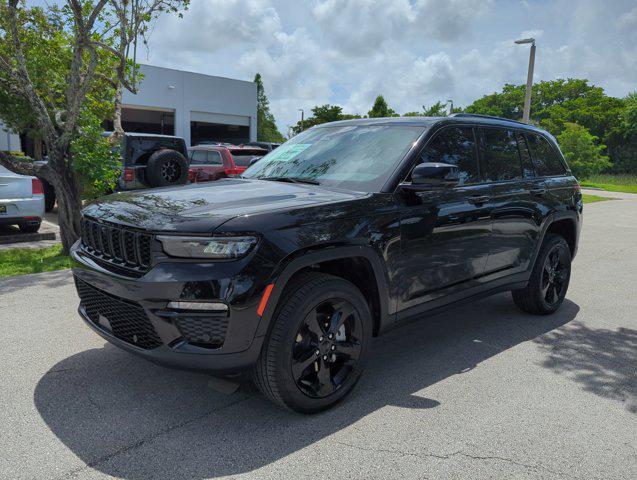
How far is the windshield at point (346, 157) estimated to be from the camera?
12.2ft

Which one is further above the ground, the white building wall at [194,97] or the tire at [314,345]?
the white building wall at [194,97]

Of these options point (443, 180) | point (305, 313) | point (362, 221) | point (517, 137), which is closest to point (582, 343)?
point (517, 137)

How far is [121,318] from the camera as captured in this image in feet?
9.90

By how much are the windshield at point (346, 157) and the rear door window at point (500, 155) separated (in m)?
0.81

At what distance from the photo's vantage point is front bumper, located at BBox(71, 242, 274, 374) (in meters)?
2.70

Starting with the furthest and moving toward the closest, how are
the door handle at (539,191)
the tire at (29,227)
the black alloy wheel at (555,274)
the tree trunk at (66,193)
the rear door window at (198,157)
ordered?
the rear door window at (198,157)
the tire at (29,227)
the tree trunk at (66,193)
the black alloy wheel at (555,274)
the door handle at (539,191)

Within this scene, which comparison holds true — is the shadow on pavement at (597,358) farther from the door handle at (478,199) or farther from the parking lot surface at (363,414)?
the door handle at (478,199)

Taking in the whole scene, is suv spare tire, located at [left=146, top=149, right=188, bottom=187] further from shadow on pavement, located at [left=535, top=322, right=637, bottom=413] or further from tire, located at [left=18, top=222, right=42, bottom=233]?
shadow on pavement, located at [left=535, top=322, right=637, bottom=413]

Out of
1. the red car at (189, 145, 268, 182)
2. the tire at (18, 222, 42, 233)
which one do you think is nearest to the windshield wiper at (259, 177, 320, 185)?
the tire at (18, 222, 42, 233)

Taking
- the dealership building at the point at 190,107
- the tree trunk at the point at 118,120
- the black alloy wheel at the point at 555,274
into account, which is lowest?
the black alloy wheel at the point at 555,274

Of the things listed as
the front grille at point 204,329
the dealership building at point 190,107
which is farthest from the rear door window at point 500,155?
the dealership building at point 190,107

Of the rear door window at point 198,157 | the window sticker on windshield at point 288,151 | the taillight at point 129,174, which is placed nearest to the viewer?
the window sticker on windshield at point 288,151

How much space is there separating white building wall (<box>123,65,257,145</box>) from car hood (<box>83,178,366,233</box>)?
2869 centimetres

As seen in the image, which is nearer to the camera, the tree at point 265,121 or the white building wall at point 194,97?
the white building wall at point 194,97
